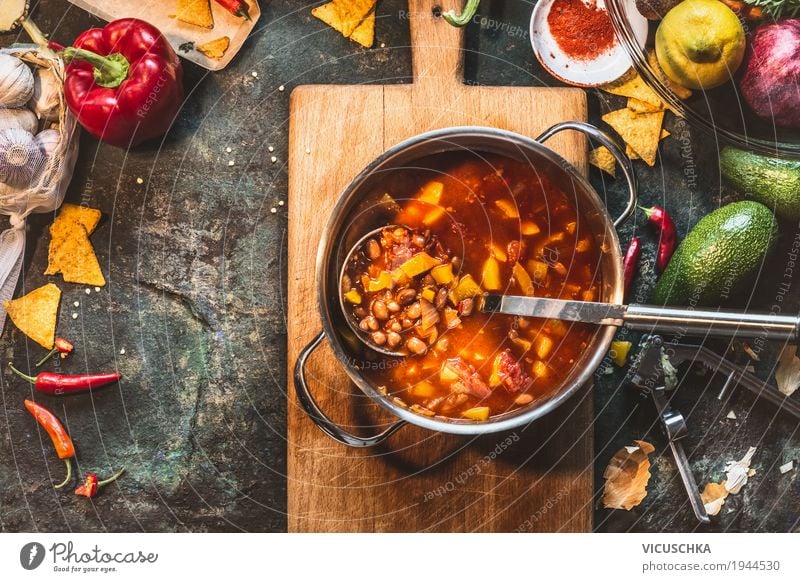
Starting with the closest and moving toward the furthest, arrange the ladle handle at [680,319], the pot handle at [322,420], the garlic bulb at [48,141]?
the ladle handle at [680,319] → the pot handle at [322,420] → the garlic bulb at [48,141]

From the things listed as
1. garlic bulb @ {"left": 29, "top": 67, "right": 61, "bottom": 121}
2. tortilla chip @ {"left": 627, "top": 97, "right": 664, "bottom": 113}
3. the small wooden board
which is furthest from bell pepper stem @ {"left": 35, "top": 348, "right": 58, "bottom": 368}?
tortilla chip @ {"left": 627, "top": 97, "right": 664, "bottom": 113}

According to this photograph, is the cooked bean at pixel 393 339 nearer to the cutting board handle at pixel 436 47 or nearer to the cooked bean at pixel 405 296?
the cooked bean at pixel 405 296

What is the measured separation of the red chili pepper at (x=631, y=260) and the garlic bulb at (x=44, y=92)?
4.09 feet

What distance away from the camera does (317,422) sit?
1.30 m

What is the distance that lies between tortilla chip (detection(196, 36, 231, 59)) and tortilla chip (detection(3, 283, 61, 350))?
0.60m

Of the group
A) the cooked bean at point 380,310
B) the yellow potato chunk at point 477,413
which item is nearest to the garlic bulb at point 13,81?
the cooked bean at point 380,310

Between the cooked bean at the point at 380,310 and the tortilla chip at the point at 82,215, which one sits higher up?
the cooked bean at the point at 380,310

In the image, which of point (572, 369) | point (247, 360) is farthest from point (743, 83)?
point (247, 360)

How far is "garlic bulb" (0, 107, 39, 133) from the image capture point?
134cm

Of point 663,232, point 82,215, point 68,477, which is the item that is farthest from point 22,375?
point 663,232

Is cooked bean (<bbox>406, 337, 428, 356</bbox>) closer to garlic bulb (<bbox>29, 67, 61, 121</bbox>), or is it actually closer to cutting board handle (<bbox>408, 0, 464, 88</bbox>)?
cutting board handle (<bbox>408, 0, 464, 88</bbox>)

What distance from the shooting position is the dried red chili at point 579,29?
4.54ft

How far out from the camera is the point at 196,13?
4.56ft
